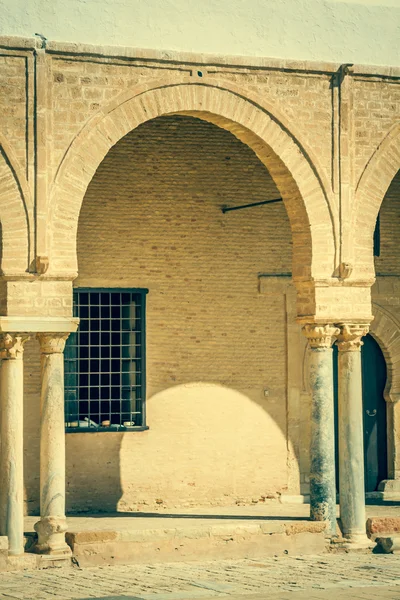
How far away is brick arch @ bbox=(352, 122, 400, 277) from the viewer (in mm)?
15898

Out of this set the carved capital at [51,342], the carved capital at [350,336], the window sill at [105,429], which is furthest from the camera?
the window sill at [105,429]

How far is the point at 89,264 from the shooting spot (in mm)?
17719

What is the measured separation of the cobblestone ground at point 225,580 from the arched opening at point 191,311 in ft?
Answer: 9.65

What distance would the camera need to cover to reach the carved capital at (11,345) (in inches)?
567

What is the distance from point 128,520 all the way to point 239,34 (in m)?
5.99

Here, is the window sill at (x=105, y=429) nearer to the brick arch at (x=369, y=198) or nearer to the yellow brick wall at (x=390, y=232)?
the brick arch at (x=369, y=198)

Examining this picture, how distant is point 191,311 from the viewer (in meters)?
18.2

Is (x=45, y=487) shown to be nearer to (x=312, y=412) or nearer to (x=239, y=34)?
(x=312, y=412)

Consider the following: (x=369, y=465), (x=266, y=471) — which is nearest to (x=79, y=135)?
(x=266, y=471)

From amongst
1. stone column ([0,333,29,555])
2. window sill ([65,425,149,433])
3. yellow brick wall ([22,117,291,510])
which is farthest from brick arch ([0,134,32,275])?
window sill ([65,425,149,433])

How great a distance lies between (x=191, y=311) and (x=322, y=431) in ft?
10.6

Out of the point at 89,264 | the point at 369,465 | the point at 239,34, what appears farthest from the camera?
the point at 369,465

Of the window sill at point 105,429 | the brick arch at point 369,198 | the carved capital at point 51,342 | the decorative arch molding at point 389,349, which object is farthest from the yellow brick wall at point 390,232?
the carved capital at point 51,342

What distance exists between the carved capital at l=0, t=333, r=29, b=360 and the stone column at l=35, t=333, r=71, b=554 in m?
0.23
